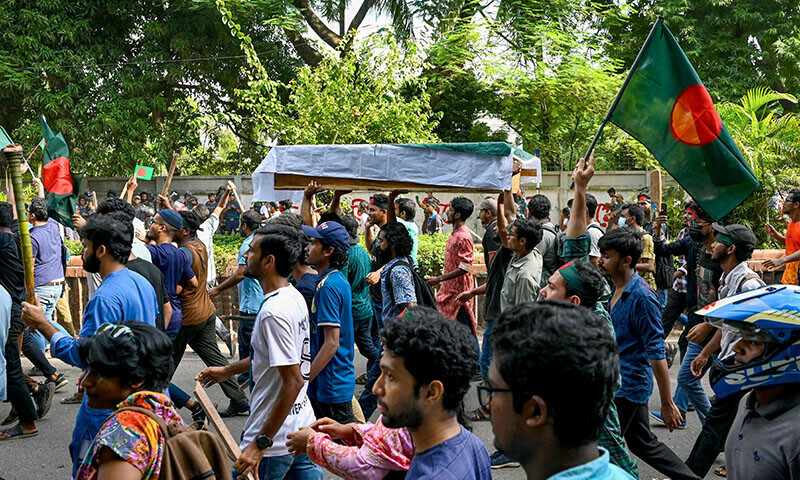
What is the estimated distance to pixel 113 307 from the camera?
359 centimetres

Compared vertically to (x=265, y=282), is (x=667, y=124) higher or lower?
higher

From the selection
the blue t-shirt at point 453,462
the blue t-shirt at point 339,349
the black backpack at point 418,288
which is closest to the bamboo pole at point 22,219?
the blue t-shirt at point 339,349

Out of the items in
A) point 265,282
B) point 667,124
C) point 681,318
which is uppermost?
point 667,124

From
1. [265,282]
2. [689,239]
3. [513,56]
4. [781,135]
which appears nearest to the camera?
[265,282]

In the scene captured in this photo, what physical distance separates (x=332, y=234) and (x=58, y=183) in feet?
9.95

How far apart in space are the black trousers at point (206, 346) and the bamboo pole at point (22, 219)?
2236 millimetres

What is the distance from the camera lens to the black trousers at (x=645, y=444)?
14.2 ft

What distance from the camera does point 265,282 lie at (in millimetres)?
3539

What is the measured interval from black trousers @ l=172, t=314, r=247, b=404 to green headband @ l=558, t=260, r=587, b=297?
3630mm

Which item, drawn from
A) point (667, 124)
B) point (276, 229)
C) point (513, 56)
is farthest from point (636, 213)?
point (513, 56)

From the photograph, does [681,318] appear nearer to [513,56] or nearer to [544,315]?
[544,315]

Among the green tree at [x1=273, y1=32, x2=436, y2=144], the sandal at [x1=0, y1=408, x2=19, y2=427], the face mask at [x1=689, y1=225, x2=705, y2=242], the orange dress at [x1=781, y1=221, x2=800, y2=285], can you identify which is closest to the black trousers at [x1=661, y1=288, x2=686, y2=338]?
the face mask at [x1=689, y1=225, x2=705, y2=242]

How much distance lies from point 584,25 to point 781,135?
9407 millimetres

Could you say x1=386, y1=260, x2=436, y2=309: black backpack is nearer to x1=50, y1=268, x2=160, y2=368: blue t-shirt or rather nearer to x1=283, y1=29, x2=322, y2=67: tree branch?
x1=50, y1=268, x2=160, y2=368: blue t-shirt
